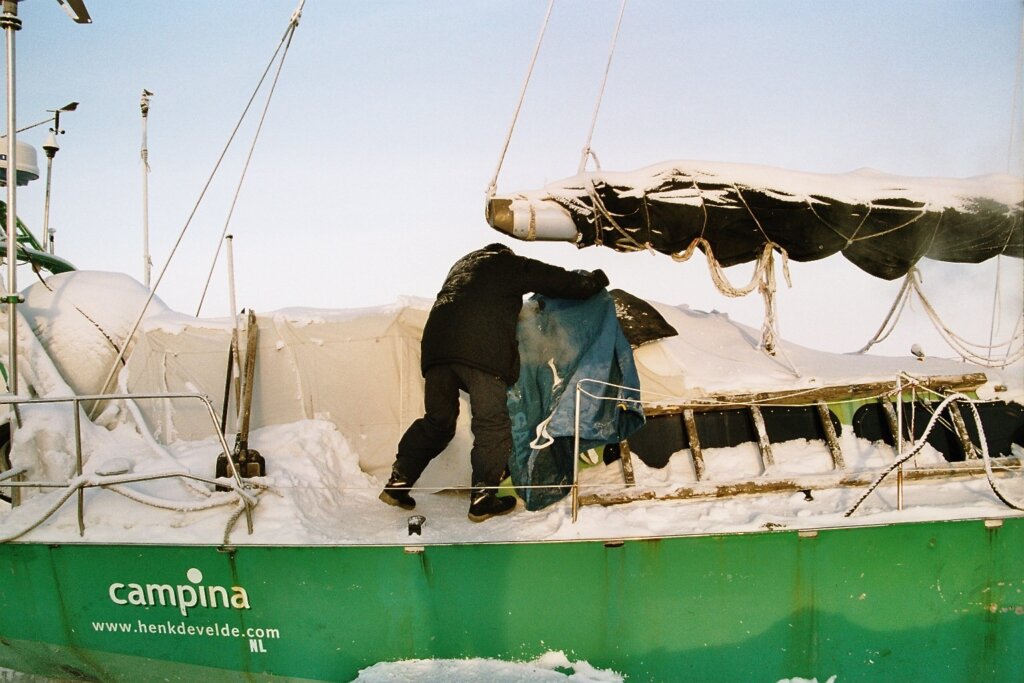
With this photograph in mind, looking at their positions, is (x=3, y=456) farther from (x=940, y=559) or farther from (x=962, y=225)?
(x=962, y=225)

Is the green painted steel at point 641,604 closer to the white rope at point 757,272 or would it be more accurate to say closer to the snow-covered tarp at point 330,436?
the snow-covered tarp at point 330,436

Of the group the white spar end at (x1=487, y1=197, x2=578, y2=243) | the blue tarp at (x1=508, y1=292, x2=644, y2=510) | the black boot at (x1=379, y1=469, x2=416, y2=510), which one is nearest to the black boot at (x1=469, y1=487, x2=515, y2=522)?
the blue tarp at (x1=508, y1=292, x2=644, y2=510)

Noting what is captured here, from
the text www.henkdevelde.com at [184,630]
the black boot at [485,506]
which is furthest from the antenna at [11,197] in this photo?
the black boot at [485,506]

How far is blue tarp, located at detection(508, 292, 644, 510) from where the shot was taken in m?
5.18

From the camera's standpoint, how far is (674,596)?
4.54 meters

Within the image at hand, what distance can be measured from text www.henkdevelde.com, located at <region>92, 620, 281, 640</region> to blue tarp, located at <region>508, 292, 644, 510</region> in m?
1.61

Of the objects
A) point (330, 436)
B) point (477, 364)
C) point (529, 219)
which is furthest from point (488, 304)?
point (330, 436)

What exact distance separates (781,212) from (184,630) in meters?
4.31

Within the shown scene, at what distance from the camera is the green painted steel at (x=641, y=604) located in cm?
450

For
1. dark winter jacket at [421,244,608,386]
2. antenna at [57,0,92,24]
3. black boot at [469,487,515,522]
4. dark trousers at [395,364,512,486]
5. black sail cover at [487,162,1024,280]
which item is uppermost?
antenna at [57,0,92,24]

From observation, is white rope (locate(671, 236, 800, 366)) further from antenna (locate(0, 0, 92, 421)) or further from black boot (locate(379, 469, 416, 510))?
antenna (locate(0, 0, 92, 421))

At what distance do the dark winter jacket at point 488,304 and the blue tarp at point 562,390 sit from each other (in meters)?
0.16

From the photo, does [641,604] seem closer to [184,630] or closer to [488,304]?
[488,304]

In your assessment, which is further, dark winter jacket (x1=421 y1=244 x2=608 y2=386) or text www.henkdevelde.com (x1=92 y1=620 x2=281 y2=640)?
dark winter jacket (x1=421 y1=244 x2=608 y2=386)
